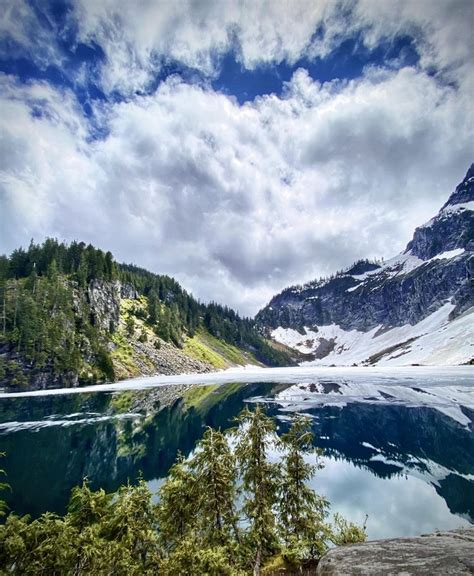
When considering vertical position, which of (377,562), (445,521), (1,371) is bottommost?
(445,521)

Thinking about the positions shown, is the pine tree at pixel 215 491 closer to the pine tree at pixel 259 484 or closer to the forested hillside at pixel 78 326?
the pine tree at pixel 259 484

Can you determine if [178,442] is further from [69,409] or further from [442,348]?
[442,348]

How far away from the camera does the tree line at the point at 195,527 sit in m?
11.5

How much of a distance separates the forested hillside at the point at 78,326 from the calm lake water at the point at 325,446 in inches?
1099

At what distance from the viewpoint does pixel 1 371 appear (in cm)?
9450

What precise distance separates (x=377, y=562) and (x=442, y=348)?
652 ft

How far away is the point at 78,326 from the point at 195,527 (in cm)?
12280

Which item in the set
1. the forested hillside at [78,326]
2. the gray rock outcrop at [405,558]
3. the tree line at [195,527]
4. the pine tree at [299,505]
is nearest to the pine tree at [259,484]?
the tree line at [195,527]

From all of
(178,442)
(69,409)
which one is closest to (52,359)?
(69,409)

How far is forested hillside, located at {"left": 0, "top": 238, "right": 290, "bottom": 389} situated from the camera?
104 meters

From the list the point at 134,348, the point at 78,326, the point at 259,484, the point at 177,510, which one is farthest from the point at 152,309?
the point at 177,510

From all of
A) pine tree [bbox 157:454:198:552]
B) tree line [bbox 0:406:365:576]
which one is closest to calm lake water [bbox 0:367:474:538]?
tree line [bbox 0:406:365:576]

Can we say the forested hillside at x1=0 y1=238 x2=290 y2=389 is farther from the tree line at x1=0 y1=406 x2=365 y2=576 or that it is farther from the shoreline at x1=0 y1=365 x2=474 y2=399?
the tree line at x1=0 y1=406 x2=365 y2=576

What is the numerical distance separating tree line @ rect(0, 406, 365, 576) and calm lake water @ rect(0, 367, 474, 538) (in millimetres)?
9208
